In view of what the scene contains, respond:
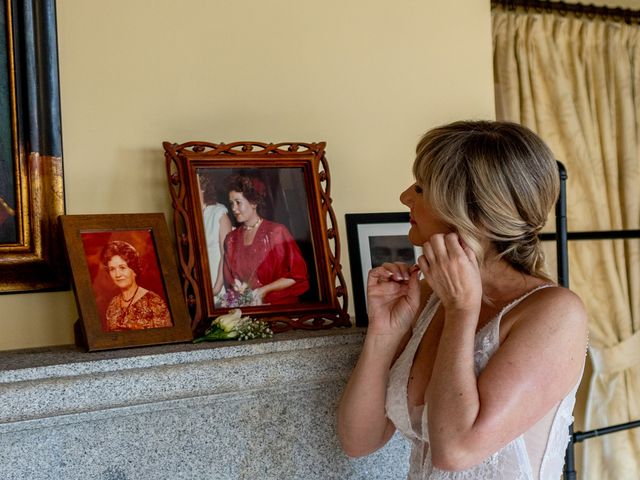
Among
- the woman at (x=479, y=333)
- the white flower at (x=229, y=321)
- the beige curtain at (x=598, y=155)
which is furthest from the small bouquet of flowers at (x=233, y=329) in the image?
the beige curtain at (x=598, y=155)

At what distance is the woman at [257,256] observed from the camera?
5.33 ft

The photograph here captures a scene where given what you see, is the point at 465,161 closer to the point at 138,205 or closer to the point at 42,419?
the point at 138,205

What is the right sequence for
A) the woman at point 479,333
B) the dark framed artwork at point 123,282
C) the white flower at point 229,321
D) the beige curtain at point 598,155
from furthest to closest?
1. the beige curtain at point 598,155
2. the white flower at point 229,321
3. the dark framed artwork at point 123,282
4. the woman at point 479,333

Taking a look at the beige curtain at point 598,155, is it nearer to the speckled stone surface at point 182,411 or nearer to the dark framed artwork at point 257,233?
the dark framed artwork at point 257,233

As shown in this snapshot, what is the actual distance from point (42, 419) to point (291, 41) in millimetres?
1045

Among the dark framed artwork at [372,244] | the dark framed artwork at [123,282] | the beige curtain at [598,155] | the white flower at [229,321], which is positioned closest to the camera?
the dark framed artwork at [123,282]

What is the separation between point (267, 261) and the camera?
1661mm

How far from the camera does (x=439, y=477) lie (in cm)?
139

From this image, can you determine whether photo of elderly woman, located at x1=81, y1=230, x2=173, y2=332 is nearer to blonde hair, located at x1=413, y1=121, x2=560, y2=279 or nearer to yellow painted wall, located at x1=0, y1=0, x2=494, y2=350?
yellow painted wall, located at x1=0, y1=0, x2=494, y2=350

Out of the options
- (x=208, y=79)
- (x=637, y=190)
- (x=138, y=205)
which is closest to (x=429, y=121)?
(x=208, y=79)

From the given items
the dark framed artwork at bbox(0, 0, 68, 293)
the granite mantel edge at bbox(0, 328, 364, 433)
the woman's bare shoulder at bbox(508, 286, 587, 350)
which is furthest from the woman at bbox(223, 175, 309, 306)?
the woman's bare shoulder at bbox(508, 286, 587, 350)

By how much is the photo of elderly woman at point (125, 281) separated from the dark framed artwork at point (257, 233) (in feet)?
0.24

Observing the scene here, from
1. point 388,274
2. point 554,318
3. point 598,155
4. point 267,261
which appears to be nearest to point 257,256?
point 267,261

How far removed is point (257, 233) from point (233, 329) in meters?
0.24
